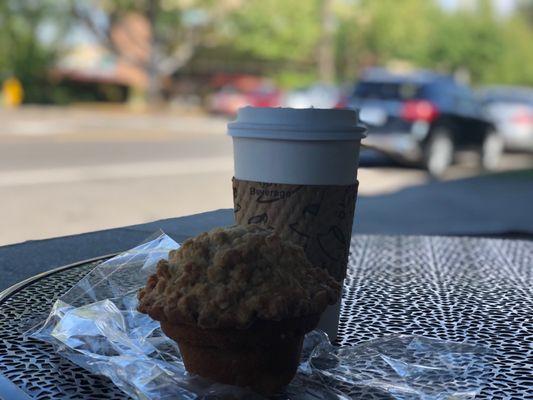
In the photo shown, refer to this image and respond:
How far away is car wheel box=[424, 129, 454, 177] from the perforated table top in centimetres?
958

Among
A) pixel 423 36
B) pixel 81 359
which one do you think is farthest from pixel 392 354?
pixel 423 36

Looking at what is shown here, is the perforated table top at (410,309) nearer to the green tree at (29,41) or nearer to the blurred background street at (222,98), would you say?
the blurred background street at (222,98)

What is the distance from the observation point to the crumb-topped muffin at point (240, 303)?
1.50 meters

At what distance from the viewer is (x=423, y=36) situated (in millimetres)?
47094

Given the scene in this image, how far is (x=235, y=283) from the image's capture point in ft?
5.01

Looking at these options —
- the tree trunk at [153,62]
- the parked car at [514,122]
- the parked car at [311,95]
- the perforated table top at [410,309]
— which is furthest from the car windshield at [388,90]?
the tree trunk at [153,62]

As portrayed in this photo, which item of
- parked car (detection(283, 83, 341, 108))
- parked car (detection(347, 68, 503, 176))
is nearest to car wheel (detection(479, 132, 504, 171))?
parked car (detection(347, 68, 503, 176))

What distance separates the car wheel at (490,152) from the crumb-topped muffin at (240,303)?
1342 cm

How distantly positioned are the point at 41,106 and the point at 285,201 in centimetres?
3060

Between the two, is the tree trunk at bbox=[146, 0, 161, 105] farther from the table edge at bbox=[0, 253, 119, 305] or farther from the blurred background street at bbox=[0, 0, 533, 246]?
the table edge at bbox=[0, 253, 119, 305]

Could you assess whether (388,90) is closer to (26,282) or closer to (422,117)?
(422,117)

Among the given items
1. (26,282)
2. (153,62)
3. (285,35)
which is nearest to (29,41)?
(153,62)

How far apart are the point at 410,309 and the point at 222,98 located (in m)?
26.3

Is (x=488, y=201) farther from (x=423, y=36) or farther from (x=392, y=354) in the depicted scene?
(x=423, y=36)
